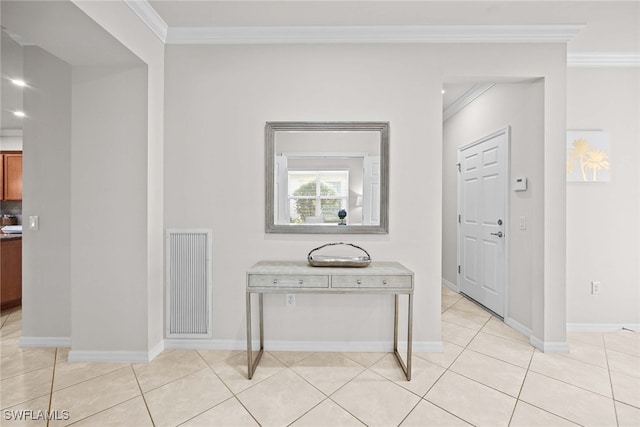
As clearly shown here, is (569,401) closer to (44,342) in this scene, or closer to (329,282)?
(329,282)

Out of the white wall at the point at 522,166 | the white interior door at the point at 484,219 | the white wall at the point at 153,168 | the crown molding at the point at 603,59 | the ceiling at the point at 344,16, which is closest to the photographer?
the ceiling at the point at 344,16

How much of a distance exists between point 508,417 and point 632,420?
0.71 m

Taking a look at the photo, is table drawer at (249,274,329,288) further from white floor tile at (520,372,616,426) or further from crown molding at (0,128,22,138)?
crown molding at (0,128,22,138)

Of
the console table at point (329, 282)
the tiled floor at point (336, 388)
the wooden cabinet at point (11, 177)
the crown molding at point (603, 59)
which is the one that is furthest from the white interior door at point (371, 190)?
the wooden cabinet at point (11, 177)

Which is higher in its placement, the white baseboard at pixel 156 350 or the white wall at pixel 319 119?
the white wall at pixel 319 119

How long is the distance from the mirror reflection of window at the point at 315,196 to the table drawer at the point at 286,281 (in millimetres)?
558

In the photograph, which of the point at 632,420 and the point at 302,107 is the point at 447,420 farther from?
the point at 302,107

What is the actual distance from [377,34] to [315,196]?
1.44m

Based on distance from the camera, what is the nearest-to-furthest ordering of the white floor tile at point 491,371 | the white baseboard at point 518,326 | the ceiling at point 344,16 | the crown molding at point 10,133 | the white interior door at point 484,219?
the white floor tile at point 491,371 < the ceiling at point 344,16 < the white baseboard at point 518,326 < the white interior door at point 484,219 < the crown molding at point 10,133

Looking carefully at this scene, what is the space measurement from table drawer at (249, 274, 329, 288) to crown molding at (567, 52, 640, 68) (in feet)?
10.6

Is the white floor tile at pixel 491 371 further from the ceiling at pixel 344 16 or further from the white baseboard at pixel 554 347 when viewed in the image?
the ceiling at pixel 344 16

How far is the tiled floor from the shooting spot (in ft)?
5.36

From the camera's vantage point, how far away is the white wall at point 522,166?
250 cm

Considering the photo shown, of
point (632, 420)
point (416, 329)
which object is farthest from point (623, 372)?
point (416, 329)
